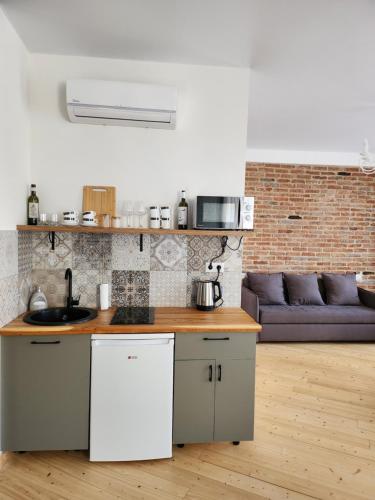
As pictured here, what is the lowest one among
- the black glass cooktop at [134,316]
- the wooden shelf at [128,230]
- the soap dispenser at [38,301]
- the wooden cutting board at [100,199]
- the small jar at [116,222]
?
the black glass cooktop at [134,316]

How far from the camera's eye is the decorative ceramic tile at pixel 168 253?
2676mm

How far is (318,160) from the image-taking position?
5301mm

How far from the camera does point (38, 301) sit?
8.19ft

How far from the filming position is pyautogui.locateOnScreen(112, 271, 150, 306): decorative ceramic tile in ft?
8.71

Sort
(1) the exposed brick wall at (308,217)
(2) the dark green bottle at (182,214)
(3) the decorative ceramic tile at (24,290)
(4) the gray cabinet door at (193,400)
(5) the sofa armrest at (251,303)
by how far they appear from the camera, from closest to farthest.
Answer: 1. (4) the gray cabinet door at (193,400)
2. (3) the decorative ceramic tile at (24,290)
3. (2) the dark green bottle at (182,214)
4. (5) the sofa armrest at (251,303)
5. (1) the exposed brick wall at (308,217)

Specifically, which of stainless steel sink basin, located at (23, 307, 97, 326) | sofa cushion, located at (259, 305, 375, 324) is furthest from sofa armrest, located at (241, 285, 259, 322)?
stainless steel sink basin, located at (23, 307, 97, 326)

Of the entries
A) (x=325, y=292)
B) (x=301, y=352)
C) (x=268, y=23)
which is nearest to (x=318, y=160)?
(x=325, y=292)

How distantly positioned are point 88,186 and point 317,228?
3.82 m

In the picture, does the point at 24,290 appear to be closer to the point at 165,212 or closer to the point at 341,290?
the point at 165,212

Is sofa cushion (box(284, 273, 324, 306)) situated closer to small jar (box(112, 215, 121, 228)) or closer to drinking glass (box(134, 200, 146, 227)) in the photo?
drinking glass (box(134, 200, 146, 227))

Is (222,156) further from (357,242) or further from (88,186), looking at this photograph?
(357,242)

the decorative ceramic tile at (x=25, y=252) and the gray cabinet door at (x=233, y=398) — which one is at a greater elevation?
the decorative ceramic tile at (x=25, y=252)

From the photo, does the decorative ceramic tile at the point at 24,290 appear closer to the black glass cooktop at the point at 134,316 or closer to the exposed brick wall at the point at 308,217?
the black glass cooktop at the point at 134,316

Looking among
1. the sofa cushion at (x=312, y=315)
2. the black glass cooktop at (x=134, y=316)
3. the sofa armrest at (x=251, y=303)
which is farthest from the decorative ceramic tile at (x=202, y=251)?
the sofa cushion at (x=312, y=315)
